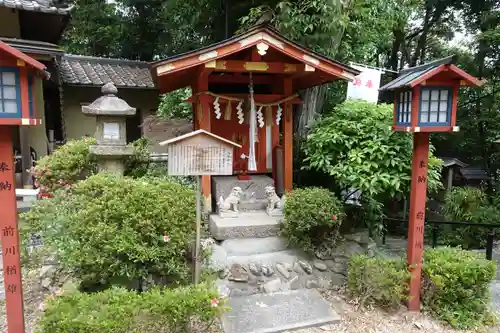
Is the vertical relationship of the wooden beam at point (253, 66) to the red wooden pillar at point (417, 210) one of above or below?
above

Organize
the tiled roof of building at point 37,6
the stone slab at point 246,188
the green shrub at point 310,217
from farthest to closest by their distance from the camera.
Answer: the tiled roof of building at point 37,6 → the stone slab at point 246,188 → the green shrub at point 310,217

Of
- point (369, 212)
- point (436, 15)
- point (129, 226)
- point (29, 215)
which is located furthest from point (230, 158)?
point (436, 15)

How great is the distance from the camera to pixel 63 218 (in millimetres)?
5305

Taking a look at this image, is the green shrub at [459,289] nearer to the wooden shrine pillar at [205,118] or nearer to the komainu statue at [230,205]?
the komainu statue at [230,205]

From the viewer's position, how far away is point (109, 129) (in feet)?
24.7

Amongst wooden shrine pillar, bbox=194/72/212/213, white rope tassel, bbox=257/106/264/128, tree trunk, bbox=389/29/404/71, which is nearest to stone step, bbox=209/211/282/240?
wooden shrine pillar, bbox=194/72/212/213

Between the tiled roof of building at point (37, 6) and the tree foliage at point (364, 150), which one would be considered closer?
the tree foliage at point (364, 150)

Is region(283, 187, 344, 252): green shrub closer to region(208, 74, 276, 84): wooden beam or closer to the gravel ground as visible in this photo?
the gravel ground

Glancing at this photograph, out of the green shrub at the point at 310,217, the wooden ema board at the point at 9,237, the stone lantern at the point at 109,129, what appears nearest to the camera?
the wooden ema board at the point at 9,237

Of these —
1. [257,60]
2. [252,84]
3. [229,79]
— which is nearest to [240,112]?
[252,84]

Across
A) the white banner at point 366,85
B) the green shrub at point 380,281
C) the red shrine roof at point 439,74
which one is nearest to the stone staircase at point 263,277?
the green shrub at point 380,281

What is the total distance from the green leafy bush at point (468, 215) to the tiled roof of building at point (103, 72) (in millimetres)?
11215

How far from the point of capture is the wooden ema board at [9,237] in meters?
3.99

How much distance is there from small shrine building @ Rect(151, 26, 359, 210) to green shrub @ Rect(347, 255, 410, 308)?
2.80m
